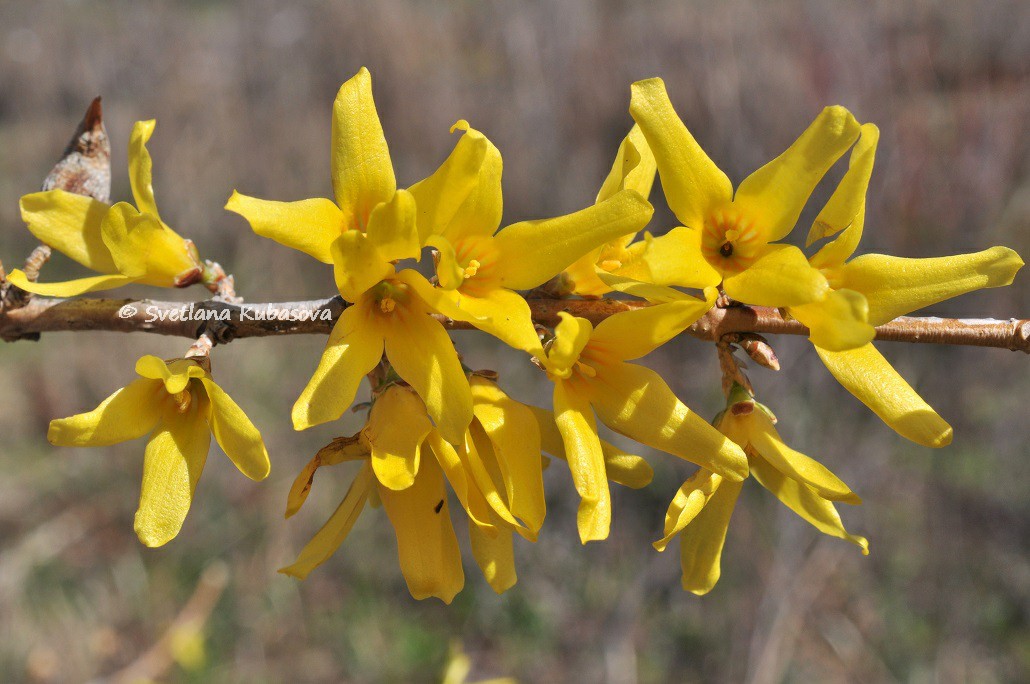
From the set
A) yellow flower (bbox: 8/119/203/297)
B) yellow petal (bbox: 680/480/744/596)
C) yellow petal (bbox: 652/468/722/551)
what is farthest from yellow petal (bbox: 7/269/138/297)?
yellow petal (bbox: 680/480/744/596)

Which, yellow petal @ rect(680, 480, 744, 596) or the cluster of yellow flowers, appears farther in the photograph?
yellow petal @ rect(680, 480, 744, 596)

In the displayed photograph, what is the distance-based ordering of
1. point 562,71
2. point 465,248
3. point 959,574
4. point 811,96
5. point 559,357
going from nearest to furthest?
point 559,357 < point 465,248 < point 959,574 < point 811,96 < point 562,71

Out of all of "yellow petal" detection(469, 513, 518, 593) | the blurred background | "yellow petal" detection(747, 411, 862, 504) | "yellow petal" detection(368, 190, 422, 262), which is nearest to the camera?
"yellow petal" detection(368, 190, 422, 262)

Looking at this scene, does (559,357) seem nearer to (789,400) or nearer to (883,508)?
(789,400)

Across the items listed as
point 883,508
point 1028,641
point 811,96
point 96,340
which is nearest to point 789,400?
point 883,508

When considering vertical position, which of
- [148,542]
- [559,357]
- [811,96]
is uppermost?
[559,357]

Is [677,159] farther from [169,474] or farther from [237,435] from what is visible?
[169,474]

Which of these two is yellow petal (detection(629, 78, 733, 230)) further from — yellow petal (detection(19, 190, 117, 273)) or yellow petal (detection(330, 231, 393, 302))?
yellow petal (detection(19, 190, 117, 273))
